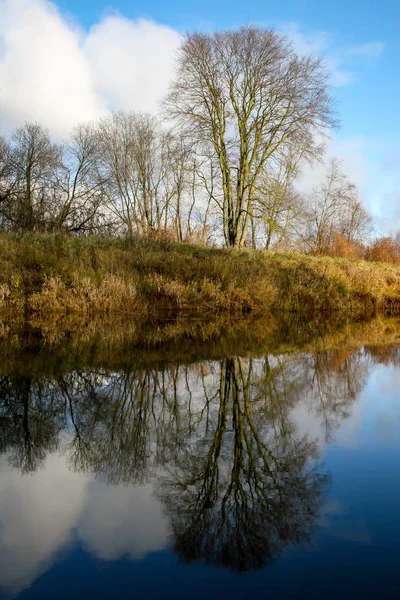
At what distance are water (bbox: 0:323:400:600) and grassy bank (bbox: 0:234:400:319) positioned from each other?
7.67 meters

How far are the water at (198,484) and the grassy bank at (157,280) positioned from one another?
767cm

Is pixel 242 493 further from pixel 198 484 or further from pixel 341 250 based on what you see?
pixel 341 250

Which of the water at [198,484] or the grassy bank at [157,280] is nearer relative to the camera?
the water at [198,484]

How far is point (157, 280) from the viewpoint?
16219 mm

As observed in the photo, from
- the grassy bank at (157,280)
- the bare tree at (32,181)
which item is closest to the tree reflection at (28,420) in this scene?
the grassy bank at (157,280)

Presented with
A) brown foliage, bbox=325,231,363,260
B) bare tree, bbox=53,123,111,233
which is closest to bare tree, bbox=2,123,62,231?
bare tree, bbox=53,123,111,233

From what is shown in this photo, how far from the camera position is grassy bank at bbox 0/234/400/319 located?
48.7ft

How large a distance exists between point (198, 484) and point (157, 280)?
42.2 feet

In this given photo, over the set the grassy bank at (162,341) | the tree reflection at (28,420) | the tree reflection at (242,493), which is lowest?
the tree reflection at (242,493)

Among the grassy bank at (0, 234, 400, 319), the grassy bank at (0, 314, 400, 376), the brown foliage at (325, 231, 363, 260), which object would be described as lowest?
the grassy bank at (0, 314, 400, 376)

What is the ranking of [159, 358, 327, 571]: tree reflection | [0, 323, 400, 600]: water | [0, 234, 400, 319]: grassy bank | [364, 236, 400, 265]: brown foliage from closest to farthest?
[0, 323, 400, 600]: water
[159, 358, 327, 571]: tree reflection
[0, 234, 400, 319]: grassy bank
[364, 236, 400, 265]: brown foliage

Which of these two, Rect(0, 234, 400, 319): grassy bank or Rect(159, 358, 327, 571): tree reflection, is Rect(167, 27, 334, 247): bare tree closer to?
Rect(0, 234, 400, 319): grassy bank

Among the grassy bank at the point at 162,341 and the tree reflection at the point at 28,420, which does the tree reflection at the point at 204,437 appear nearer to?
the tree reflection at the point at 28,420

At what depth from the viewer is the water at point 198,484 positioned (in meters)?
2.53
